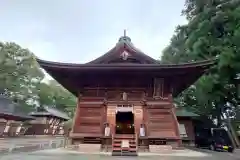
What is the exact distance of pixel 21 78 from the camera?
45594mm

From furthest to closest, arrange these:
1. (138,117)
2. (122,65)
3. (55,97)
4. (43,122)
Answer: (55,97) < (43,122) < (138,117) < (122,65)

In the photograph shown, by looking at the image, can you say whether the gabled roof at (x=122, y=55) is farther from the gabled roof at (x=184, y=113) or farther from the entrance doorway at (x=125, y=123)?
the gabled roof at (x=184, y=113)

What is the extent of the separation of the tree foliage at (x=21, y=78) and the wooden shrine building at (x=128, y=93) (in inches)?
1223

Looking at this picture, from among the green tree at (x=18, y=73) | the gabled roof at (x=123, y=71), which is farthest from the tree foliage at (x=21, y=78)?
the gabled roof at (x=123, y=71)

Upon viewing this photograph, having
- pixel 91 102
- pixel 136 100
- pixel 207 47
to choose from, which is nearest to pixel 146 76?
pixel 136 100

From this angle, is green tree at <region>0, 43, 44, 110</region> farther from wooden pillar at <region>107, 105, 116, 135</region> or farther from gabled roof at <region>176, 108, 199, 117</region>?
wooden pillar at <region>107, 105, 116, 135</region>

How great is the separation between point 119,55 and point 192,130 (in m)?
16.3

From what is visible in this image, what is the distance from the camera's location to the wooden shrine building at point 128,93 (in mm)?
14086

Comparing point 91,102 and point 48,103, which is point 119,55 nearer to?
point 91,102

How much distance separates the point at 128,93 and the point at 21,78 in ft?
117

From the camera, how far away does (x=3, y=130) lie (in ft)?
112

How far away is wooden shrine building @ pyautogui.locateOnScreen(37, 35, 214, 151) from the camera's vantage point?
14.1 meters

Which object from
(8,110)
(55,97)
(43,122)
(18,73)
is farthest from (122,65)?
(55,97)

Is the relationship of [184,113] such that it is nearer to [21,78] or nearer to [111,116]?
[111,116]
